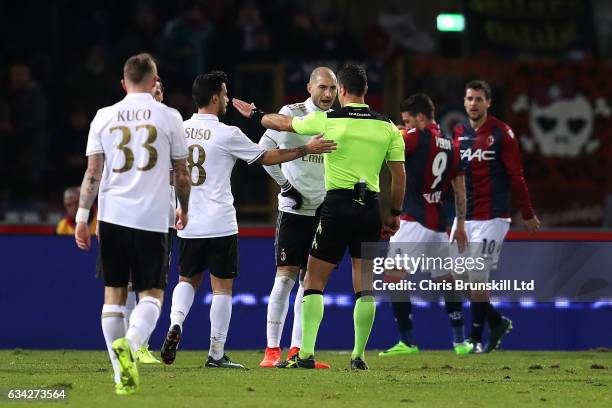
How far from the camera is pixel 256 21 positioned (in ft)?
67.1

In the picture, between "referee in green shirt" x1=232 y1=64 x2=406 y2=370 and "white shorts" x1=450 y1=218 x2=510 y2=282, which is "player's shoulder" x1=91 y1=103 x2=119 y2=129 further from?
"white shorts" x1=450 y1=218 x2=510 y2=282

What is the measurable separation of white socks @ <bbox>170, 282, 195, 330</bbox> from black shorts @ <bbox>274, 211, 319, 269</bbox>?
34.7 inches

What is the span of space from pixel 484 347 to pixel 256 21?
25.8ft

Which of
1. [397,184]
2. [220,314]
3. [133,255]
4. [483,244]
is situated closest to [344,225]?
[397,184]

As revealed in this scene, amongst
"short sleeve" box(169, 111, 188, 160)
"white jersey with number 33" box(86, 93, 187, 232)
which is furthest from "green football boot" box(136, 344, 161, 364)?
"short sleeve" box(169, 111, 188, 160)

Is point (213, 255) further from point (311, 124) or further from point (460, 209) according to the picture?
point (460, 209)

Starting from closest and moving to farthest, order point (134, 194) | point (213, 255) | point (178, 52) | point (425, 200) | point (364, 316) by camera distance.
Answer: point (134, 194) < point (364, 316) < point (213, 255) < point (425, 200) < point (178, 52)

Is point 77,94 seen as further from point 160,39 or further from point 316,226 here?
point 316,226

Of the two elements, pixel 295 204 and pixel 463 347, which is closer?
pixel 295 204

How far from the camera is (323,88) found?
11.6 metres

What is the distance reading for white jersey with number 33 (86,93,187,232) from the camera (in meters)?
9.04

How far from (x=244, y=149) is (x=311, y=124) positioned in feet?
1.78

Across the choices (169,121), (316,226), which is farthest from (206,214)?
(169,121)

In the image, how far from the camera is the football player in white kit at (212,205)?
35.9 ft
